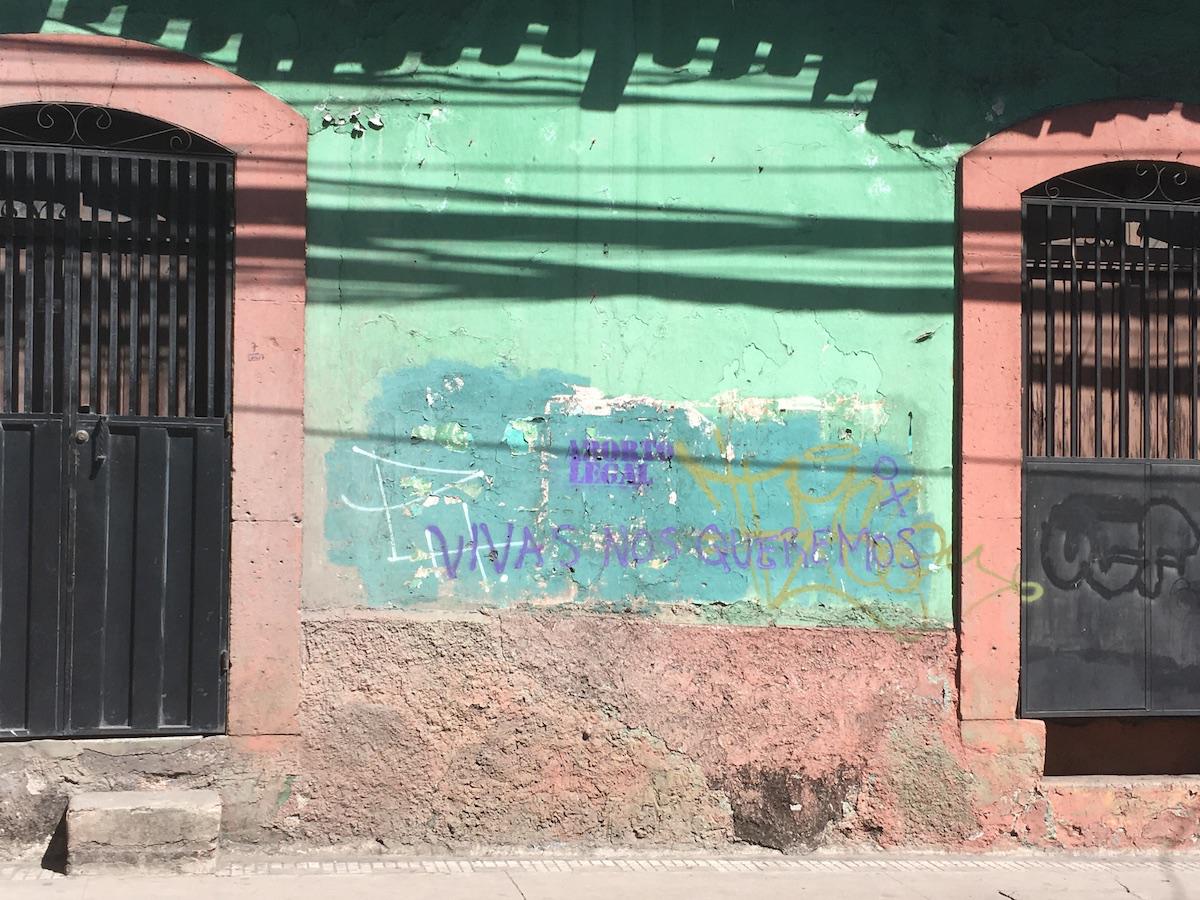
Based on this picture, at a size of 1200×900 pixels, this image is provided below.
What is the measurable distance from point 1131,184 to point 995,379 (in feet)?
4.45

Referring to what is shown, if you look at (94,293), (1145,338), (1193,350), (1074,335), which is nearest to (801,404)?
(1074,335)

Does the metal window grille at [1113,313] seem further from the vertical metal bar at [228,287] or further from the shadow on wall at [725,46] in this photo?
the vertical metal bar at [228,287]

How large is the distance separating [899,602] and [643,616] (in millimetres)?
1266

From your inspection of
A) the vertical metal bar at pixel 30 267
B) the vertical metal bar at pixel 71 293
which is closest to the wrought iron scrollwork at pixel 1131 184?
the vertical metal bar at pixel 71 293

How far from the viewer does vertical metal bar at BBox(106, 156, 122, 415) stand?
20.3 ft

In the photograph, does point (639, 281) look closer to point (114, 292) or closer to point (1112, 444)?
point (114, 292)

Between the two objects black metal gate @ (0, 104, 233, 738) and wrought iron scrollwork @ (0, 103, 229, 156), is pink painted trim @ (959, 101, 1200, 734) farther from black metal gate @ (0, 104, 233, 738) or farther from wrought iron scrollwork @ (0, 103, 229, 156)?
wrought iron scrollwork @ (0, 103, 229, 156)

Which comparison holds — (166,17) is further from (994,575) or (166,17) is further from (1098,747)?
(1098,747)

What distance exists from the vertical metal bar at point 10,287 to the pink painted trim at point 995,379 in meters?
4.40

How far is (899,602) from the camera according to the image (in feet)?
22.2

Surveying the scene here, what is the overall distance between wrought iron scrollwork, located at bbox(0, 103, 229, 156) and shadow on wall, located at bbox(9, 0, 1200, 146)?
1.17 ft

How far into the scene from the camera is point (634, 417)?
6.59 m

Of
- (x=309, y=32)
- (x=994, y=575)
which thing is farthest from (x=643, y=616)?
(x=309, y=32)

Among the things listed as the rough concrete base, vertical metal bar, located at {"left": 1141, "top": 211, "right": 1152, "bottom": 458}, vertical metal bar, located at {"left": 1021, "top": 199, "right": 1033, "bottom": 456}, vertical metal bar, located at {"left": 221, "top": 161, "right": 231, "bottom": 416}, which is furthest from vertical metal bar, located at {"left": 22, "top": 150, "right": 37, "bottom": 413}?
vertical metal bar, located at {"left": 1141, "top": 211, "right": 1152, "bottom": 458}
